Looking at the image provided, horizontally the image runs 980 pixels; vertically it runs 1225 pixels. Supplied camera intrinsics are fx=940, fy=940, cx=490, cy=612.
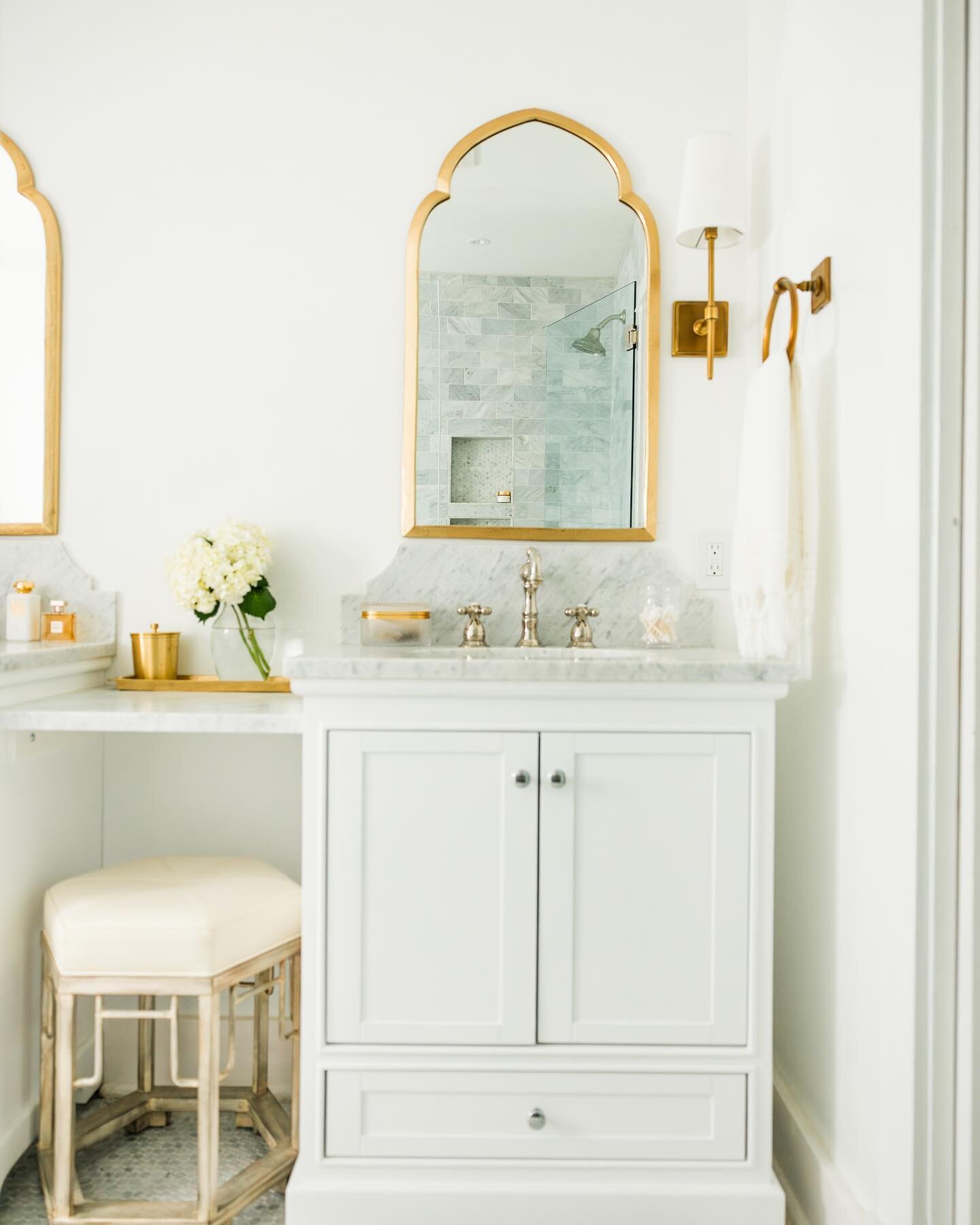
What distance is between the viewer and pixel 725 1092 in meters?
1.48

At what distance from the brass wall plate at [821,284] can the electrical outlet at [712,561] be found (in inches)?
21.8

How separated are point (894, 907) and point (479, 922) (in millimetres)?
607

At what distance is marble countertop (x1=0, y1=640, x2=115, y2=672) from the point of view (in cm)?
159

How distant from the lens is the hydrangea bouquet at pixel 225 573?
1872 millimetres

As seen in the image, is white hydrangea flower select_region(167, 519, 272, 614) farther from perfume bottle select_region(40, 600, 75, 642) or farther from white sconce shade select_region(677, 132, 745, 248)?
white sconce shade select_region(677, 132, 745, 248)

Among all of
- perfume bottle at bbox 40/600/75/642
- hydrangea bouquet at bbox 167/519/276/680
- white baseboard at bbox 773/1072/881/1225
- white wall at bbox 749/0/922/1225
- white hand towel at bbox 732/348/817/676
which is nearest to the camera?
white wall at bbox 749/0/922/1225

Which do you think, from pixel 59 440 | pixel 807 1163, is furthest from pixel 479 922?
pixel 59 440

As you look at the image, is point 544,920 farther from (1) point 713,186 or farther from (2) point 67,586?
(1) point 713,186

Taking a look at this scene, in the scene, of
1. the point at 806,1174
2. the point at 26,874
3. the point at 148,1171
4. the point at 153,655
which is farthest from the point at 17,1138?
the point at 806,1174

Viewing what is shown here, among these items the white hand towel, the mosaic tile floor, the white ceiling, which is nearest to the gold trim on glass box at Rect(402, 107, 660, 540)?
the white ceiling

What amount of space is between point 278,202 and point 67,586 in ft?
3.09

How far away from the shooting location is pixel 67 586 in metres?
2.03

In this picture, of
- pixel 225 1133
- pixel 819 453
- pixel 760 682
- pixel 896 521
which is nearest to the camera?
pixel 896 521

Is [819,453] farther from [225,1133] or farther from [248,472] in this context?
[225,1133]
